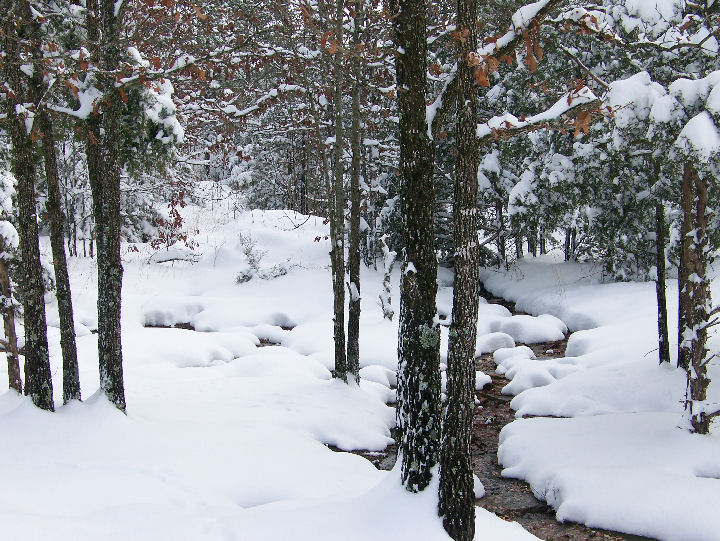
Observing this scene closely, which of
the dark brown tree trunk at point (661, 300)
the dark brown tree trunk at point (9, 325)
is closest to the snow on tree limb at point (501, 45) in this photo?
the dark brown tree trunk at point (661, 300)

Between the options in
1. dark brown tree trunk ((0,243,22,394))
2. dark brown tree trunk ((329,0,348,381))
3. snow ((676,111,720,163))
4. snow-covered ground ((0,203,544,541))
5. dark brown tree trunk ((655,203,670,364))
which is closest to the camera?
snow-covered ground ((0,203,544,541))

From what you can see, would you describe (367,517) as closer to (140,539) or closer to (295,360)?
(140,539)

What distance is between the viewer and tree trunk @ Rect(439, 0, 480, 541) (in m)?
4.20

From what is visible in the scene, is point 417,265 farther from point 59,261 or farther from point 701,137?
point 59,261

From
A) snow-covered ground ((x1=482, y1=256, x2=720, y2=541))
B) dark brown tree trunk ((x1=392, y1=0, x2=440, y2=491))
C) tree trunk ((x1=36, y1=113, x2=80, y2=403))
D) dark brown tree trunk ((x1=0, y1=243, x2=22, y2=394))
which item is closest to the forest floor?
snow-covered ground ((x1=482, y1=256, x2=720, y2=541))

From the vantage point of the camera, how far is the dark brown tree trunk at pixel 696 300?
7.01 metres

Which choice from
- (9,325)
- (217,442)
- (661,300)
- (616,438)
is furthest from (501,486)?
(9,325)

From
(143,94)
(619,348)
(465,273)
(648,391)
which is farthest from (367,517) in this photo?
(619,348)

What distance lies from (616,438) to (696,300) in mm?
2114

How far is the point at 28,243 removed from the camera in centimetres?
666

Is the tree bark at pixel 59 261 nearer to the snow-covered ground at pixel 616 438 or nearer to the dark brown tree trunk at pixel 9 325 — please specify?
the dark brown tree trunk at pixel 9 325

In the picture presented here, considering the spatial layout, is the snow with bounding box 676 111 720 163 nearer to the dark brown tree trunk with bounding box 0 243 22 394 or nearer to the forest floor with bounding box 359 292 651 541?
the forest floor with bounding box 359 292 651 541

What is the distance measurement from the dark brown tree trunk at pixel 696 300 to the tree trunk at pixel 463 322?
428 centimetres

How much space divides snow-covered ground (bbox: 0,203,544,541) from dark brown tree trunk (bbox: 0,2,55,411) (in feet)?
1.00
